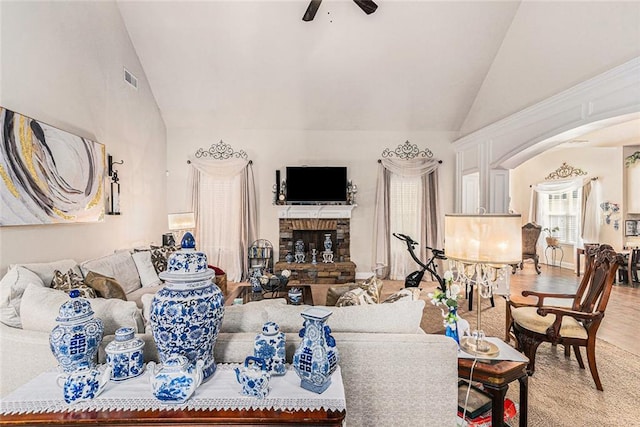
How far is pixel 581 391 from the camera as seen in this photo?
249cm

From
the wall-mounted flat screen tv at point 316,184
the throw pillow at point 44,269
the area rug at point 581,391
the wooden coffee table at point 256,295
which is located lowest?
the area rug at point 581,391

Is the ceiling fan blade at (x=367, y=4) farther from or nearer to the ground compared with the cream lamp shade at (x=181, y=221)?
farther from the ground

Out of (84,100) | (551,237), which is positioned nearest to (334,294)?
(84,100)

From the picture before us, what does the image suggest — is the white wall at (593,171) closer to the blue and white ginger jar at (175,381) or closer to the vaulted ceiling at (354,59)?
the vaulted ceiling at (354,59)

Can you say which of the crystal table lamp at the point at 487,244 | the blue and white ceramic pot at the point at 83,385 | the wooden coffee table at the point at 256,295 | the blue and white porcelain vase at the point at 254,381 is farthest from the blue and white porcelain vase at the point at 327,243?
the blue and white ceramic pot at the point at 83,385

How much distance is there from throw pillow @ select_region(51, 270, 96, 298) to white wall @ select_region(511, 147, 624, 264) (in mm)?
9070

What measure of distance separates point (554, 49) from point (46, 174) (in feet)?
18.5

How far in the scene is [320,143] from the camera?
6.30m

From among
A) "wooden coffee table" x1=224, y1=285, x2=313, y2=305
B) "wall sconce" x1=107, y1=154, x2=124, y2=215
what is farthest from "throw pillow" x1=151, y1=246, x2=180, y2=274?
"wooden coffee table" x1=224, y1=285, x2=313, y2=305

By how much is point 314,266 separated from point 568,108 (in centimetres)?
424

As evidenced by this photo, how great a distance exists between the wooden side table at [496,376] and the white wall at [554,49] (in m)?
3.09

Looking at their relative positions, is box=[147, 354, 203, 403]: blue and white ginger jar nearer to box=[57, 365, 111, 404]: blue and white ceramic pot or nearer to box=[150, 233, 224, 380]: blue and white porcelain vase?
box=[150, 233, 224, 380]: blue and white porcelain vase

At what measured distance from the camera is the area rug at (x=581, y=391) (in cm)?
219

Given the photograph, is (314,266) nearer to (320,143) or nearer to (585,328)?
(320,143)
